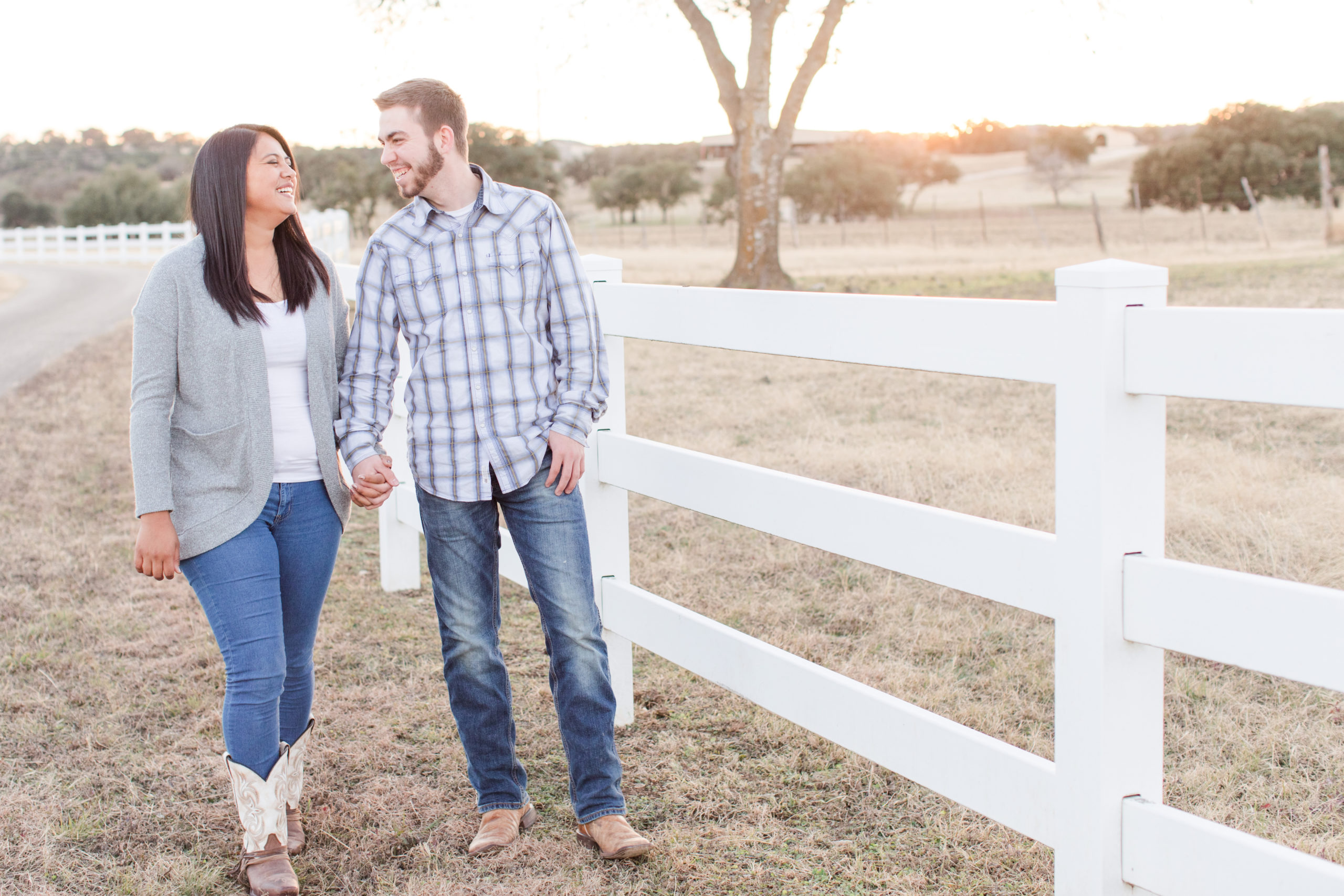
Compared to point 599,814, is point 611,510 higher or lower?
higher

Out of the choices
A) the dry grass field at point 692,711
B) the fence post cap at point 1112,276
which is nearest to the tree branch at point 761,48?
the dry grass field at point 692,711

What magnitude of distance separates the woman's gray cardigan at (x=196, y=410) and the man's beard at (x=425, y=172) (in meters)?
0.49


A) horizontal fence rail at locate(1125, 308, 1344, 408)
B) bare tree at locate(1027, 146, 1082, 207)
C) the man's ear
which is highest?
bare tree at locate(1027, 146, 1082, 207)

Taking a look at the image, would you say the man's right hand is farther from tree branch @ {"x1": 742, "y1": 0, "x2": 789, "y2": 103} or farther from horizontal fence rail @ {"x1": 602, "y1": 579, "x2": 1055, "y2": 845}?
tree branch @ {"x1": 742, "y1": 0, "x2": 789, "y2": 103}

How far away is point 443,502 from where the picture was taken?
2893mm

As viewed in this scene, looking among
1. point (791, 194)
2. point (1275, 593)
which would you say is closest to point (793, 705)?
point (1275, 593)

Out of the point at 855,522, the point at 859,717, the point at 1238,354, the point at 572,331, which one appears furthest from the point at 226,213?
the point at 1238,354

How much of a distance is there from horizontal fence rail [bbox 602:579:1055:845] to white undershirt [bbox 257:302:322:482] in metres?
1.14

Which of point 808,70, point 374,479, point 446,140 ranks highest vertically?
point 808,70

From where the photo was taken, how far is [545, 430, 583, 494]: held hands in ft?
9.21

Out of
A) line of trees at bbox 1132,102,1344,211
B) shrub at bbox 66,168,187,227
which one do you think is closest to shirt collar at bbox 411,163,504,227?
line of trees at bbox 1132,102,1344,211

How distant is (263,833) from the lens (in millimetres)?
2846

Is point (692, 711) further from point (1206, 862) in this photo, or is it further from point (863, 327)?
point (1206, 862)

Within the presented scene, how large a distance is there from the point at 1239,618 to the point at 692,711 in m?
2.34
